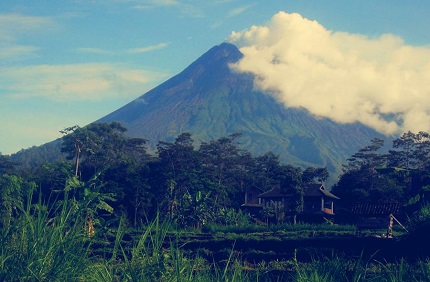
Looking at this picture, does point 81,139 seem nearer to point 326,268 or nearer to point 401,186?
point 401,186

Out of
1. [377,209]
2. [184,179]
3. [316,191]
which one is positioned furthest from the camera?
[316,191]

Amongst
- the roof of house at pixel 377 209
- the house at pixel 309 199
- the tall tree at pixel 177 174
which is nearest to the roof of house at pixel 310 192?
the house at pixel 309 199

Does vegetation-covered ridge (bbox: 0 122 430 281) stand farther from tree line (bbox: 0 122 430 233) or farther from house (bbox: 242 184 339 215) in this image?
house (bbox: 242 184 339 215)

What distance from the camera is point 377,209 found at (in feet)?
110

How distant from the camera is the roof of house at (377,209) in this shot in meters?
32.9

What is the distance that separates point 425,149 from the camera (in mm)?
77312

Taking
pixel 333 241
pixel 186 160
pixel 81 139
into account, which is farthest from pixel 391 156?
pixel 333 241

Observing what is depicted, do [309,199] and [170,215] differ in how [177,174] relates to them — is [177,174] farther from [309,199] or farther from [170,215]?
[170,215]

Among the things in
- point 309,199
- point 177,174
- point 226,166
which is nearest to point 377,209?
point 177,174

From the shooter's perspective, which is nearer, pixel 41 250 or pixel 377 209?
pixel 41 250

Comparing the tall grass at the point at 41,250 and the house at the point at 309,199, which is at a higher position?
the tall grass at the point at 41,250

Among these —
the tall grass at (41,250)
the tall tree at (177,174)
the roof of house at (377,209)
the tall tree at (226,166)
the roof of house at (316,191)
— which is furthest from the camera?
the tall tree at (226,166)

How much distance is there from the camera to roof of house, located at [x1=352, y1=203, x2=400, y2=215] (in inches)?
1296

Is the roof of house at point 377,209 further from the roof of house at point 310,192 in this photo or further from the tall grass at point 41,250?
the tall grass at point 41,250
